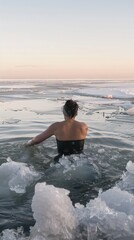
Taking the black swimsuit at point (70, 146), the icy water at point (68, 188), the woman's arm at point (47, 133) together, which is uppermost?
the woman's arm at point (47, 133)

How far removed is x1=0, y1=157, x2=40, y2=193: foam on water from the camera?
6.05 meters

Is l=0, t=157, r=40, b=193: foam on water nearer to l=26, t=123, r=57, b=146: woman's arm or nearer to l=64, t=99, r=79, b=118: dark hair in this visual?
l=26, t=123, r=57, b=146: woman's arm

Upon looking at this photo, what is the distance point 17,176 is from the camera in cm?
625

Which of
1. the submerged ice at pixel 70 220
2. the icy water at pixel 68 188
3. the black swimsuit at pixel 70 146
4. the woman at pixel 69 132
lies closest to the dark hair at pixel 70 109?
the woman at pixel 69 132

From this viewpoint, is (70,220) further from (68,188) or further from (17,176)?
(17,176)

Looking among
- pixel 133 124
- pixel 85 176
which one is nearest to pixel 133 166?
pixel 85 176

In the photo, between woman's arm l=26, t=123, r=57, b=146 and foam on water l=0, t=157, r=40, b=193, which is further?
woman's arm l=26, t=123, r=57, b=146

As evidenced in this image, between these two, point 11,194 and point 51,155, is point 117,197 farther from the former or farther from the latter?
point 51,155

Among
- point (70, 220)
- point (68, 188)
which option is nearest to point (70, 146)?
point (68, 188)

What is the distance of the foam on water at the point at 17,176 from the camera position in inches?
238

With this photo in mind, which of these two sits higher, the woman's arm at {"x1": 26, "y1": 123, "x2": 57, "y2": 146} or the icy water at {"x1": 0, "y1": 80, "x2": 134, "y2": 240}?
the woman's arm at {"x1": 26, "y1": 123, "x2": 57, "y2": 146}

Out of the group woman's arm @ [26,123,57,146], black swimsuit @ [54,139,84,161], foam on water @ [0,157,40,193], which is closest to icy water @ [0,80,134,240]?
foam on water @ [0,157,40,193]

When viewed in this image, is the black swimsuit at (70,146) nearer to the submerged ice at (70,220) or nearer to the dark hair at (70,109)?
the dark hair at (70,109)

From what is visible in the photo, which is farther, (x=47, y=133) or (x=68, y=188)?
(x=47, y=133)
